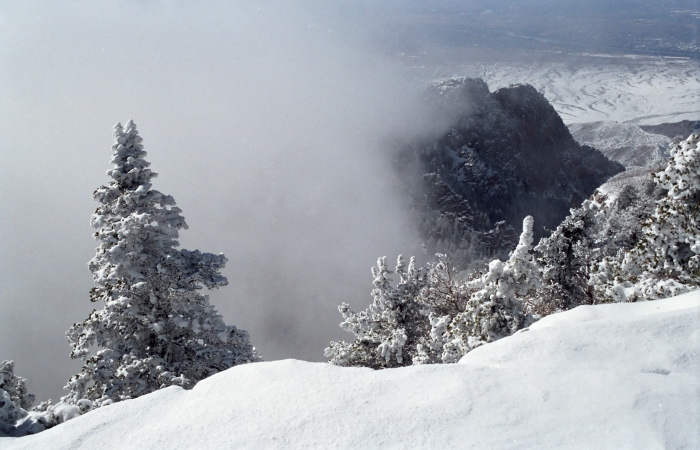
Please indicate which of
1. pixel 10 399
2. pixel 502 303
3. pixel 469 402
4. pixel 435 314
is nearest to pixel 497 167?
pixel 435 314

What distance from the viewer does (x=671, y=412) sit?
6039mm

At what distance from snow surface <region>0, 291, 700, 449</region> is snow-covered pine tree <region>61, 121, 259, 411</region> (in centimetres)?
700

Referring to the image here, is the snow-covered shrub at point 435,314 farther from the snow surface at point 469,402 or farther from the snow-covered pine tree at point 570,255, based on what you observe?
the snow-covered pine tree at point 570,255

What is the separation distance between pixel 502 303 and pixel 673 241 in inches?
176

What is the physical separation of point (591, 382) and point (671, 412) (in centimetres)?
100

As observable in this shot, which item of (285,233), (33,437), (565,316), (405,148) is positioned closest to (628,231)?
(565,316)

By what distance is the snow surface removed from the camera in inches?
241

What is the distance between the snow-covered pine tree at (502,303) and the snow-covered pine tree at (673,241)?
2.39 m

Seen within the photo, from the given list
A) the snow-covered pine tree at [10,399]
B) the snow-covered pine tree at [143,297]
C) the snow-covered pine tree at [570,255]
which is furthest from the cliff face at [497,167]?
the snow-covered pine tree at [10,399]

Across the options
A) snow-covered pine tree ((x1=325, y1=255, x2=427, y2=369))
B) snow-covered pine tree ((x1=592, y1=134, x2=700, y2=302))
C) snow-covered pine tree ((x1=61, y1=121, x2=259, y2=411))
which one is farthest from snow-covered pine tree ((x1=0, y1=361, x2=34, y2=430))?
snow-covered pine tree ((x1=592, y1=134, x2=700, y2=302))

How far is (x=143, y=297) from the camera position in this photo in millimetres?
16016

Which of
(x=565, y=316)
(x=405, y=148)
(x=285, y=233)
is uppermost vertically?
(x=405, y=148)

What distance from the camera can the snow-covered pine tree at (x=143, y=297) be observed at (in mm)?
15117

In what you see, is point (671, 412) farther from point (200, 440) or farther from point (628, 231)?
point (628, 231)
